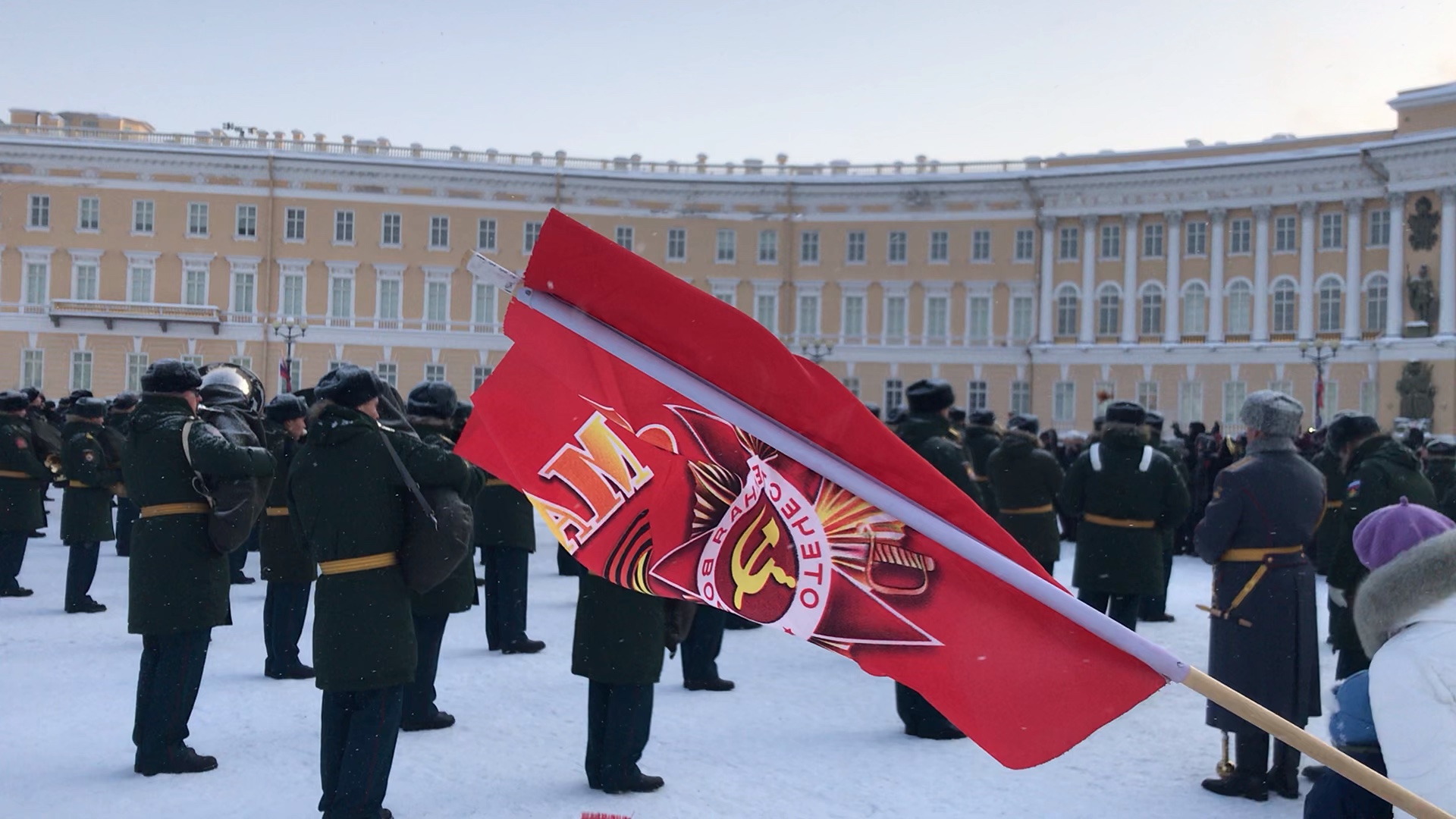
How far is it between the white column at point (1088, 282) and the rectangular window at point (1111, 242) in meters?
0.28

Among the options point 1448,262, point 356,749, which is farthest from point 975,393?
point 356,749

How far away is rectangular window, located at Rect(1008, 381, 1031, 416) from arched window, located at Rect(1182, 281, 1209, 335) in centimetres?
526

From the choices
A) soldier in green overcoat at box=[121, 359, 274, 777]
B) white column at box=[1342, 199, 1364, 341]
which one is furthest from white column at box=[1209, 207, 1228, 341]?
soldier in green overcoat at box=[121, 359, 274, 777]

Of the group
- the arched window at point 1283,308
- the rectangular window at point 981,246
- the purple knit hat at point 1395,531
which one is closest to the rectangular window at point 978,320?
the rectangular window at point 981,246

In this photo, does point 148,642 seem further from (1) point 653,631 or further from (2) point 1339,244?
(2) point 1339,244

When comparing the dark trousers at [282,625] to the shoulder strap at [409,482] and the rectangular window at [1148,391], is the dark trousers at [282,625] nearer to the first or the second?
the shoulder strap at [409,482]

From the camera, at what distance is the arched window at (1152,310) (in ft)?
130

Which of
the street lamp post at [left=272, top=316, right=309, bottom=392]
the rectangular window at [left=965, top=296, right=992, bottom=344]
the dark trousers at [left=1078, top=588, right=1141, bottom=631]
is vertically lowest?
the dark trousers at [left=1078, top=588, right=1141, bottom=631]

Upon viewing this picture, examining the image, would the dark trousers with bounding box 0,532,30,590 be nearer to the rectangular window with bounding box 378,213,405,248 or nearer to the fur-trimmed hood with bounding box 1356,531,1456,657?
the fur-trimmed hood with bounding box 1356,531,1456,657

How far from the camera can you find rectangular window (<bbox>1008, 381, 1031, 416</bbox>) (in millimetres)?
40750

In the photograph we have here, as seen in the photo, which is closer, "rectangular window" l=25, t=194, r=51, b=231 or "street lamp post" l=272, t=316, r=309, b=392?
"street lamp post" l=272, t=316, r=309, b=392

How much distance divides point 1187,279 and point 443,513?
38292 mm

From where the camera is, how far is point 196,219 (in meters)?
39.2

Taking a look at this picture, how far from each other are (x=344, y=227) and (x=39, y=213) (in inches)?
368
